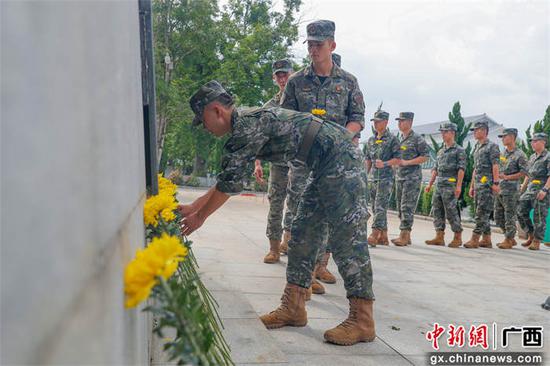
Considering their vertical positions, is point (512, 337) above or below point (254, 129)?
below

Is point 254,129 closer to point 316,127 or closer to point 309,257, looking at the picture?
point 316,127

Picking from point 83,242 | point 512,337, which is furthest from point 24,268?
point 512,337

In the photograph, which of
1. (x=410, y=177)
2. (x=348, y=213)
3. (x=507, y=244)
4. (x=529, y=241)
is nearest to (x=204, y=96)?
(x=348, y=213)

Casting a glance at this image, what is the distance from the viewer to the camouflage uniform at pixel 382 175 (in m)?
7.45

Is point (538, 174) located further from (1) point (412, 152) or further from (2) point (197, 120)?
(2) point (197, 120)

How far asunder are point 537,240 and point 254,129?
771cm

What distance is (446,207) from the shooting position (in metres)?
8.14

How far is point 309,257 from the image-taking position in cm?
315

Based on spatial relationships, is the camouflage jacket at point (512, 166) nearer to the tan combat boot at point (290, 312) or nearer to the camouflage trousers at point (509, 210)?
the camouflage trousers at point (509, 210)

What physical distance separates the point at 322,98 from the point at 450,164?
5052 mm

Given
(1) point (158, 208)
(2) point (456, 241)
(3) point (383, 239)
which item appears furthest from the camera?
(2) point (456, 241)

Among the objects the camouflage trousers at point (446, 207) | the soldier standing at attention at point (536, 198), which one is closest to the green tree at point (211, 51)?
the camouflage trousers at point (446, 207)

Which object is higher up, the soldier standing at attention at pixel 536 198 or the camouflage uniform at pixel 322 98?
the camouflage uniform at pixel 322 98

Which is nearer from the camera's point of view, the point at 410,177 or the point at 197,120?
the point at 197,120
